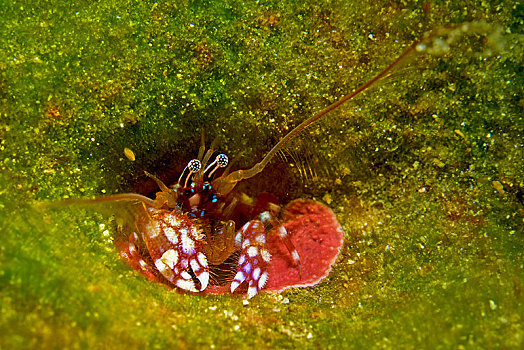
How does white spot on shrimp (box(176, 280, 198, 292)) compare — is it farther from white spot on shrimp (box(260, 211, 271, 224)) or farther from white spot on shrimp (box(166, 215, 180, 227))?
white spot on shrimp (box(260, 211, 271, 224))

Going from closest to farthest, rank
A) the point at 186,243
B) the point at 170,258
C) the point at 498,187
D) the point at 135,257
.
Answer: the point at 498,187, the point at 135,257, the point at 170,258, the point at 186,243

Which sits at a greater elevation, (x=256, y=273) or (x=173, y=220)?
(x=173, y=220)

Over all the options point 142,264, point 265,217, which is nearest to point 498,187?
point 265,217

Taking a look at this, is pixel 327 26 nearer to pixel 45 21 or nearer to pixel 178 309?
pixel 45 21

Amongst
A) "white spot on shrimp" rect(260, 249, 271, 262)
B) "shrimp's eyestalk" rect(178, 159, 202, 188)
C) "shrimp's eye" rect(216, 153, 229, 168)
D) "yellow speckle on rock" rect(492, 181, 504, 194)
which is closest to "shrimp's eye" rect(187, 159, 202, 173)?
"shrimp's eyestalk" rect(178, 159, 202, 188)

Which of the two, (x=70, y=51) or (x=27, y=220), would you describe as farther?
(x=70, y=51)

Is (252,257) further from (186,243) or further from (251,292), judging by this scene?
(186,243)

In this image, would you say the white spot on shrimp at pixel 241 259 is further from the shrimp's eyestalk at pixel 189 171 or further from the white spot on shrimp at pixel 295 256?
the shrimp's eyestalk at pixel 189 171

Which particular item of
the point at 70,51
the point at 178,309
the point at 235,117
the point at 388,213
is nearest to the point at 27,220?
the point at 178,309
